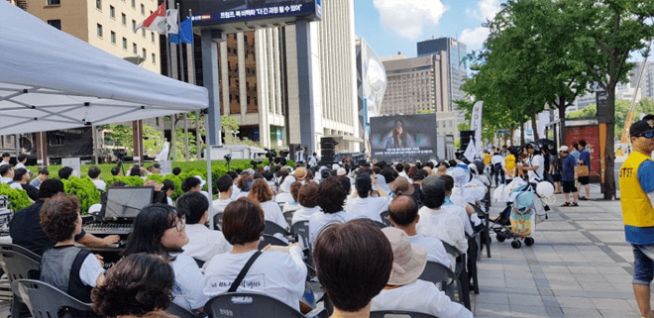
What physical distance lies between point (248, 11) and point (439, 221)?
40.3 meters

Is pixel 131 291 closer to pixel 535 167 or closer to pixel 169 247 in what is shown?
pixel 169 247

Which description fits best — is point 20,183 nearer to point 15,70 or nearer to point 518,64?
point 15,70

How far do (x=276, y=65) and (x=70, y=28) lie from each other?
34.5 m

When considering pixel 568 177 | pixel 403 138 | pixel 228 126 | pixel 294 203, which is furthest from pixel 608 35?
pixel 228 126

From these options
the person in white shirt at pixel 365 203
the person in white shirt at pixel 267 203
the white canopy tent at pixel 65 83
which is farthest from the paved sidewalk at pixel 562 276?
the white canopy tent at pixel 65 83

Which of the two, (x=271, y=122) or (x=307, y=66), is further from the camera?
(x=271, y=122)

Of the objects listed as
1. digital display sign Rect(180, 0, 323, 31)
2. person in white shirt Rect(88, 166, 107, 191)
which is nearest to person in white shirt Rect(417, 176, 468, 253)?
person in white shirt Rect(88, 166, 107, 191)

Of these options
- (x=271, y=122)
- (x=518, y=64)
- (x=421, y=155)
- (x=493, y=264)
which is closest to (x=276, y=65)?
(x=271, y=122)

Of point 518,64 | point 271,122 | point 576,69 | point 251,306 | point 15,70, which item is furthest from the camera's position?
point 271,122

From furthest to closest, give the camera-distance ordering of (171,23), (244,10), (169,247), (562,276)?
(244,10) → (171,23) → (562,276) → (169,247)

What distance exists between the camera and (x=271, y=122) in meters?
71.1

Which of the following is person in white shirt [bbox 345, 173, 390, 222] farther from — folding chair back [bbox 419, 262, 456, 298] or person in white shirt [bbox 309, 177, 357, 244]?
folding chair back [bbox 419, 262, 456, 298]

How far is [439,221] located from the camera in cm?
520

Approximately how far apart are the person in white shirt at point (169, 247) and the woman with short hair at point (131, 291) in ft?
4.31
